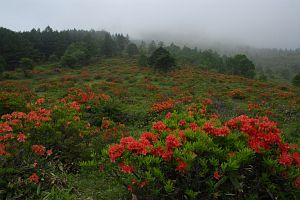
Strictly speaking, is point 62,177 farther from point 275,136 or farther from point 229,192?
point 275,136

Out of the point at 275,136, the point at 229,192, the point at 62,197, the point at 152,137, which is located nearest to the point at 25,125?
the point at 62,197

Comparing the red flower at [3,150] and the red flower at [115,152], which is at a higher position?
the red flower at [115,152]

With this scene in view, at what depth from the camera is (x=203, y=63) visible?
199 ft

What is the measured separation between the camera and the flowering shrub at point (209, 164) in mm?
4777

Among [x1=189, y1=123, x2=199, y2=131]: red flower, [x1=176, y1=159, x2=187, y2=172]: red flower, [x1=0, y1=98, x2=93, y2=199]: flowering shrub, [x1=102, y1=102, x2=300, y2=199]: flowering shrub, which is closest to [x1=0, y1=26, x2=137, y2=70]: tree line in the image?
[x1=0, y1=98, x2=93, y2=199]: flowering shrub

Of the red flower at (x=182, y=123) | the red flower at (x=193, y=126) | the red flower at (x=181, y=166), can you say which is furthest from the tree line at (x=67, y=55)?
the red flower at (x=181, y=166)

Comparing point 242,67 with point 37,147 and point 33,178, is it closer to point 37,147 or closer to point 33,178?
point 37,147

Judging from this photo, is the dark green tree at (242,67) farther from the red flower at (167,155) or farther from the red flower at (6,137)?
the red flower at (167,155)

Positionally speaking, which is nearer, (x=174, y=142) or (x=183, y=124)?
(x=174, y=142)

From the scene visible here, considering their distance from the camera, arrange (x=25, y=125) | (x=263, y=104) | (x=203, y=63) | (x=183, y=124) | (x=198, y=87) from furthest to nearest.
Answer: (x=203, y=63) < (x=198, y=87) < (x=263, y=104) < (x=25, y=125) < (x=183, y=124)

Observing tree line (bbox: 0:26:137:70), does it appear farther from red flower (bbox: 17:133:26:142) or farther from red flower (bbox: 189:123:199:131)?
red flower (bbox: 189:123:199:131)

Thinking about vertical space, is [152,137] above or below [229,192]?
above

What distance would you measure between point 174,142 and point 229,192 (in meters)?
1.30

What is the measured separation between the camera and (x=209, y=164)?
16.3 feet
